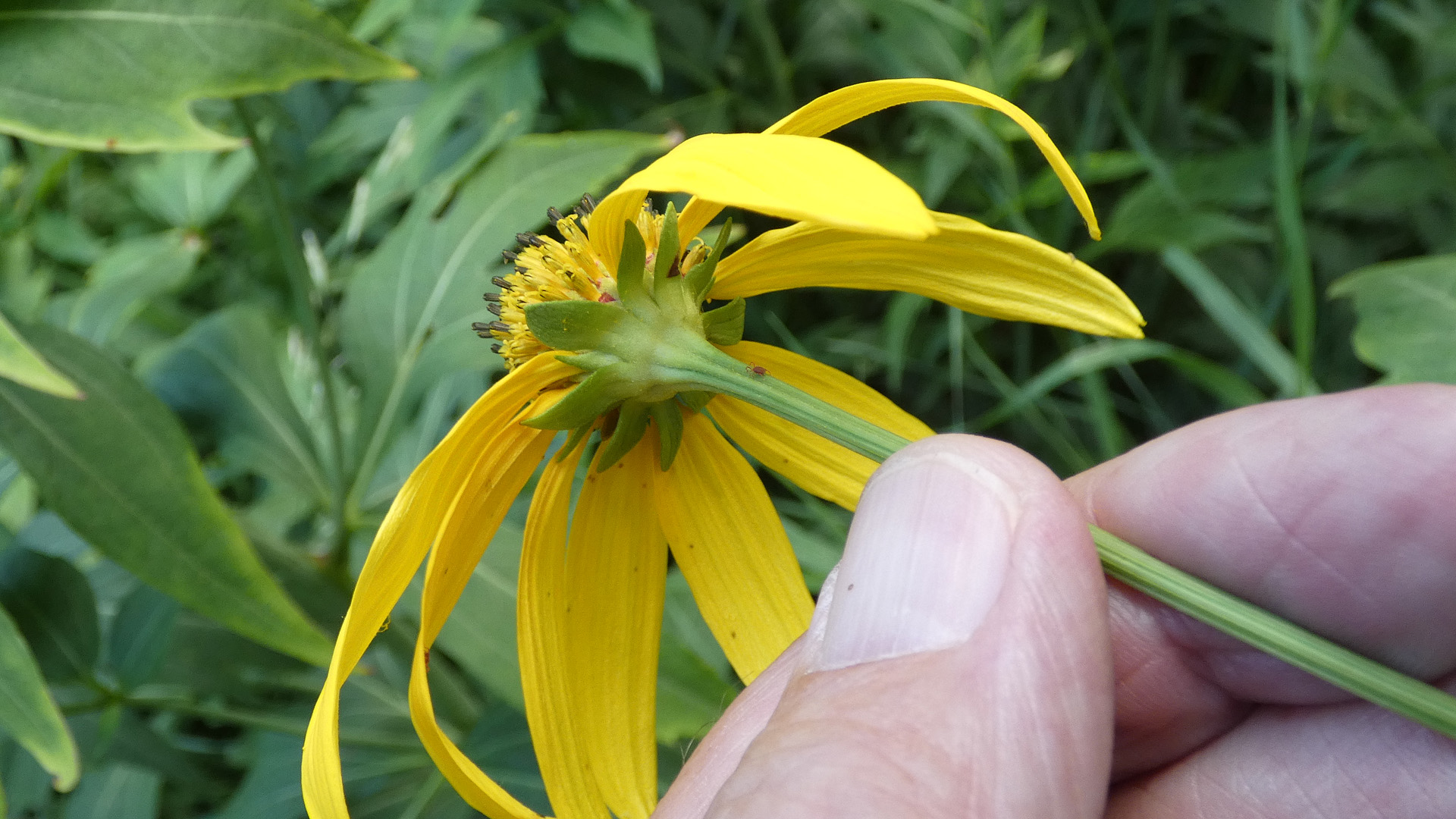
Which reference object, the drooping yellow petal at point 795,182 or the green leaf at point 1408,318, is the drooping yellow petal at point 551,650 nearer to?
the drooping yellow petal at point 795,182

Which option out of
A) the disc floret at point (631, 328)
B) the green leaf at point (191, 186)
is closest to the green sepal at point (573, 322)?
the disc floret at point (631, 328)

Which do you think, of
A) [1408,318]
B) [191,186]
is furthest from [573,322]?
[191,186]

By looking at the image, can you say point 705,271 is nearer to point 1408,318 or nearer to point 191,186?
point 1408,318

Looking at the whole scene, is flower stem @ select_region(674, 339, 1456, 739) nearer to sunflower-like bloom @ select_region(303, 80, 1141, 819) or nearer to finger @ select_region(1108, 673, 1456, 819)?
sunflower-like bloom @ select_region(303, 80, 1141, 819)

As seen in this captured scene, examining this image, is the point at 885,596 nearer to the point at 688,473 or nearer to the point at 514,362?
the point at 688,473

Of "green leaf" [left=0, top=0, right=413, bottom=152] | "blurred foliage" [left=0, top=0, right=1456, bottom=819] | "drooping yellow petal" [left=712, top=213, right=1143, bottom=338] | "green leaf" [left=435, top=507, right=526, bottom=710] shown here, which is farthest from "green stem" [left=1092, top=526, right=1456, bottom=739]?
"green leaf" [left=0, top=0, right=413, bottom=152]

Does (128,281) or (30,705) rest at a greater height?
(128,281)
